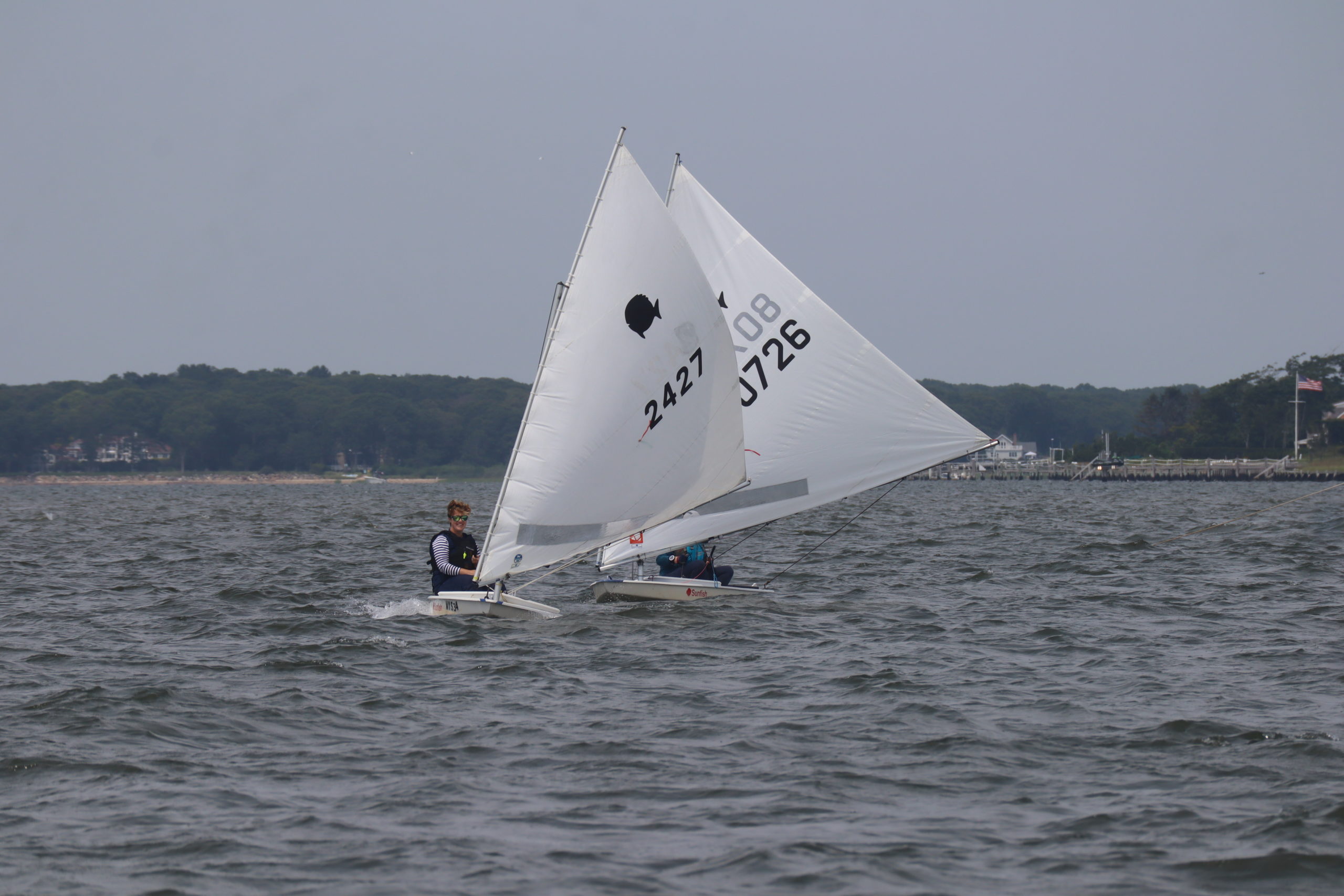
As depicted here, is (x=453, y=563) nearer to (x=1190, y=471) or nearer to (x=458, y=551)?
(x=458, y=551)

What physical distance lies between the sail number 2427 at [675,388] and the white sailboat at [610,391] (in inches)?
0.7

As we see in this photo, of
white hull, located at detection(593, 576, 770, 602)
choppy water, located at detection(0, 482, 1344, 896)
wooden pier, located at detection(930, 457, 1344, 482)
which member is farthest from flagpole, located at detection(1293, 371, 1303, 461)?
white hull, located at detection(593, 576, 770, 602)

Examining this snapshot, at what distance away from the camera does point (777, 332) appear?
20.0m

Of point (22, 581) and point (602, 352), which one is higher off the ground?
point (602, 352)

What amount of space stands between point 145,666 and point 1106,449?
173 m

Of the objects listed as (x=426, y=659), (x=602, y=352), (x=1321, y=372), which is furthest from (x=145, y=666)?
(x=1321, y=372)

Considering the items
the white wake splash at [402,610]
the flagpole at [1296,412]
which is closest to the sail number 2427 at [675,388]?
the white wake splash at [402,610]

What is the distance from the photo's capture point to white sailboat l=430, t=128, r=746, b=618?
1686 cm

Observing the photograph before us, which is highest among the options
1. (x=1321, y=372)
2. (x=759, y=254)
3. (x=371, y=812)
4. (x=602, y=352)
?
(x=1321, y=372)

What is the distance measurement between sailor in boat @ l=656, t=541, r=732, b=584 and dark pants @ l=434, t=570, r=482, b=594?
10.4ft

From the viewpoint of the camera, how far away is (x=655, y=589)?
1914 cm

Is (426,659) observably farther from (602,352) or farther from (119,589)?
(119,589)

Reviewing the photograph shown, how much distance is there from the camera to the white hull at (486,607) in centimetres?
1722

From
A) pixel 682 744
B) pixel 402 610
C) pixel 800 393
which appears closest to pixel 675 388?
pixel 800 393
